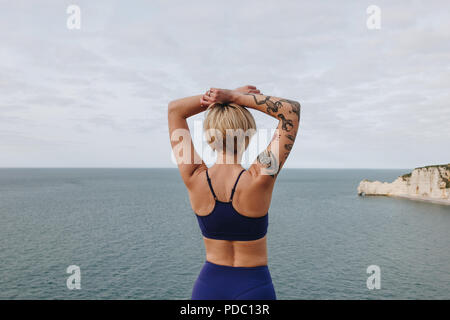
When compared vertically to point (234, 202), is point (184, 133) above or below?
above

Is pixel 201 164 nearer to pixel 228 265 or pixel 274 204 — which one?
pixel 228 265

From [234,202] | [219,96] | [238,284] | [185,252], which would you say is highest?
[219,96]

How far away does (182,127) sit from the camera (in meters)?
2.52

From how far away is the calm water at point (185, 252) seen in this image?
32.1 metres

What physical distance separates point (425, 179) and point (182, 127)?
108 meters

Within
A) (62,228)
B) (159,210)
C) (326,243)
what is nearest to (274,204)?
(159,210)

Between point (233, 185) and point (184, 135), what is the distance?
597mm

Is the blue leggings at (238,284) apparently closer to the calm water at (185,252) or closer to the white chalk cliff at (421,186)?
the calm water at (185,252)

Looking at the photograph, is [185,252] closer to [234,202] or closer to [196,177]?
[196,177]

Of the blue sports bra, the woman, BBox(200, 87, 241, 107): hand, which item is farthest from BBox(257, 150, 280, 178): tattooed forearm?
BBox(200, 87, 241, 107): hand

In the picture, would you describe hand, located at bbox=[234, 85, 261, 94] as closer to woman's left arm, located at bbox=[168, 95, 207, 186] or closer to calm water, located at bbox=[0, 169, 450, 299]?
woman's left arm, located at bbox=[168, 95, 207, 186]

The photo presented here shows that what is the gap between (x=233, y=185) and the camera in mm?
2270

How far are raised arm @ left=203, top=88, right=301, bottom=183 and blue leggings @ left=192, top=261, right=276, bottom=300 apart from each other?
75cm

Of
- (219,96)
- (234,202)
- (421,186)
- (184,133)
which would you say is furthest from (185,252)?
(421,186)
